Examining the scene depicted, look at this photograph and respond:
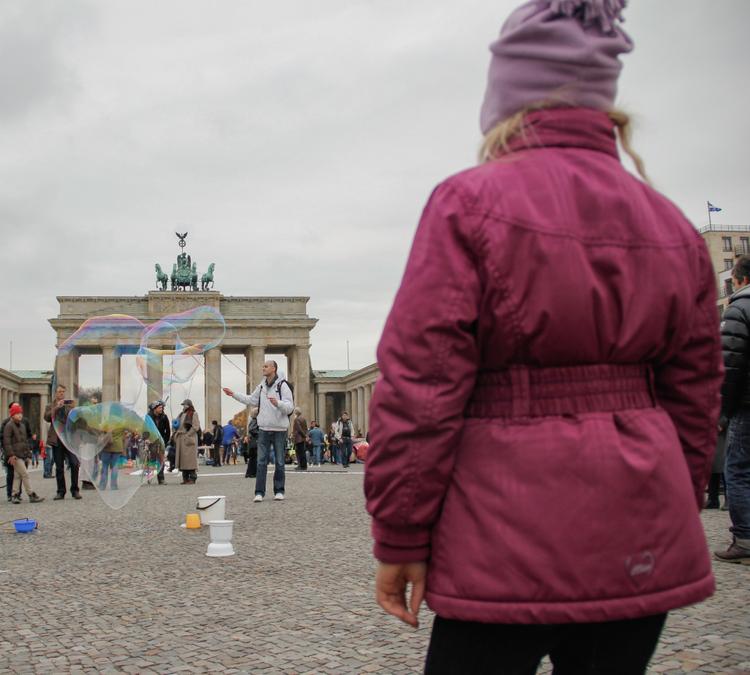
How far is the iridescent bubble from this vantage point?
10.5 m

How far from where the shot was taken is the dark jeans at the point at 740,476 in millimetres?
6340

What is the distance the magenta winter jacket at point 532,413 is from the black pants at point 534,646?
0.08 meters

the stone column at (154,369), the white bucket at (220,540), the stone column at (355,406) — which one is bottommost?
the white bucket at (220,540)

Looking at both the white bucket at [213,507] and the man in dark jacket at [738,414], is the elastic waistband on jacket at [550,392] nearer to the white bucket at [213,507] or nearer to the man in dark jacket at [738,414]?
the man in dark jacket at [738,414]

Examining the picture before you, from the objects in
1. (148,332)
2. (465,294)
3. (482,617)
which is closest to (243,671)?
(482,617)

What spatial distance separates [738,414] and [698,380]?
4.75 metres

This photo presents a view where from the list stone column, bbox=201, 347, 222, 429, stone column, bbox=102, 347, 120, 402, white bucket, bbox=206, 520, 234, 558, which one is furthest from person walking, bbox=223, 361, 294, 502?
stone column, bbox=102, 347, 120, 402

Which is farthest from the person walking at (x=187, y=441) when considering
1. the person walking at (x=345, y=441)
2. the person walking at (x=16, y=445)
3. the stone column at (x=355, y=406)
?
the stone column at (x=355, y=406)

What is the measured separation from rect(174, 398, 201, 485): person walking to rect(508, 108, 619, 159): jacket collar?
18291 mm

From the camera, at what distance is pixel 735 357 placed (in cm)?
635

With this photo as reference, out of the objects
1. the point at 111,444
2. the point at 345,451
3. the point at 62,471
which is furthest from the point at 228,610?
the point at 345,451

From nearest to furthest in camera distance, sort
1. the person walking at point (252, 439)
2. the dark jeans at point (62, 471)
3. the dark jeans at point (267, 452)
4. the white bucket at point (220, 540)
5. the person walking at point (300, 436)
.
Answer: the white bucket at point (220, 540), the dark jeans at point (267, 452), the dark jeans at point (62, 471), the person walking at point (252, 439), the person walking at point (300, 436)

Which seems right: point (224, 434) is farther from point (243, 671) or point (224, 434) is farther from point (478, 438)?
point (478, 438)

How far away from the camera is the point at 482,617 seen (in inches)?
71.3
